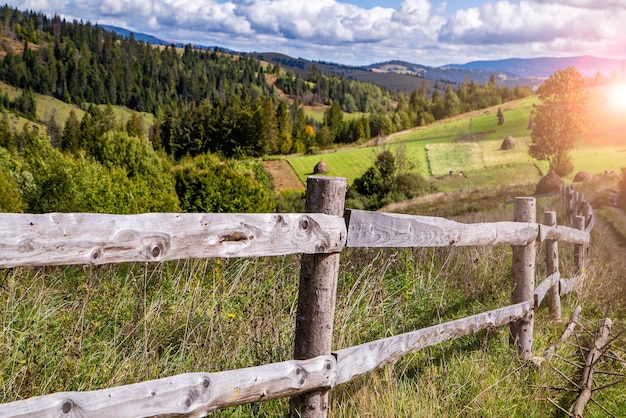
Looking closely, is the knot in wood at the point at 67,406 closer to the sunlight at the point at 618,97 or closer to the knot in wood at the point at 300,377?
the knot in wood at the point at 300,377

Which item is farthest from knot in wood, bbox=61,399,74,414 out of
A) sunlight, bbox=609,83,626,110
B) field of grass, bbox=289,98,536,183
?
sunlight, bbox=609,83,626,110

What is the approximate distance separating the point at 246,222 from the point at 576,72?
54.6 m

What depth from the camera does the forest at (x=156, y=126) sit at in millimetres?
44938

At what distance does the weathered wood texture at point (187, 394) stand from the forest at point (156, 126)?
117ft

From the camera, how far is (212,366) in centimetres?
372

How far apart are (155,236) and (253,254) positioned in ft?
1.71

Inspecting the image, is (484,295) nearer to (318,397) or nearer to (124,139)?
(318,397)

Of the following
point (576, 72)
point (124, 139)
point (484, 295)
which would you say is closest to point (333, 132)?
point (124, 139)

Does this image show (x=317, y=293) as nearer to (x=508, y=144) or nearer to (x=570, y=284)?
(x=570, y=284)

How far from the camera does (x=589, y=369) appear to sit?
14.9ft

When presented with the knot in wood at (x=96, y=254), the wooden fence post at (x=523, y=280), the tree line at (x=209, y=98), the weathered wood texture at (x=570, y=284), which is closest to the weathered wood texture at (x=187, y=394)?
the knot in wood at (x=96, y=254)

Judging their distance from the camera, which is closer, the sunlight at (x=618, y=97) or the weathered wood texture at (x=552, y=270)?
the weathered wood texture at (x=552, y=270)

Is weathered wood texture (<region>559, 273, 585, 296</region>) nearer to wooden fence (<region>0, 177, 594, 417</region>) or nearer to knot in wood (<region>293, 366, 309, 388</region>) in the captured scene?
wooden fence (<region>0, 177, 594, 417</region>)

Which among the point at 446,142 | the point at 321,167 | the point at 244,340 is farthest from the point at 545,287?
the point at 446,142
